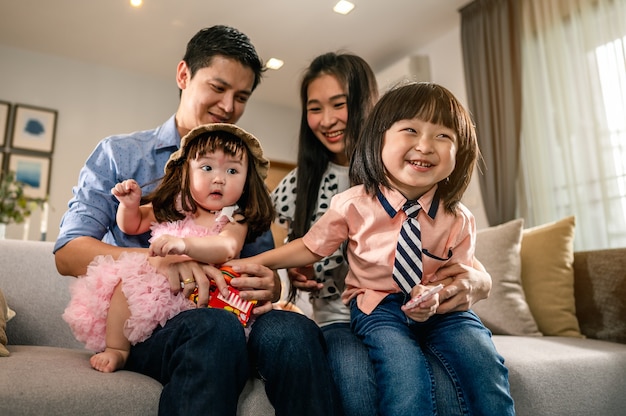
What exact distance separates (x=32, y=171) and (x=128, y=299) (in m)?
3.89

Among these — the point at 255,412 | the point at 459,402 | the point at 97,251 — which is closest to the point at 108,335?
the point at 97,251

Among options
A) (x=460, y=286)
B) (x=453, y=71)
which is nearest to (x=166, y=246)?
(x=460, y=286)

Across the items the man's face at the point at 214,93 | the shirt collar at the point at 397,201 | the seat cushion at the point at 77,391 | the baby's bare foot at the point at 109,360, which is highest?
the man's face at the point at 214,93

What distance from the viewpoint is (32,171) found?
169 inches

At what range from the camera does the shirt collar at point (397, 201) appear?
1.22 meters

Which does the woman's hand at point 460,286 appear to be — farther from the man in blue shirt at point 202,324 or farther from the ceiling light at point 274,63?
the ceiling light at point 274,63

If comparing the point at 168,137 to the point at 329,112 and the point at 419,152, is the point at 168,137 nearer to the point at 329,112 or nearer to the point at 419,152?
the point at 329,112

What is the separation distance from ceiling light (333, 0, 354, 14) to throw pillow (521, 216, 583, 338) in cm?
240

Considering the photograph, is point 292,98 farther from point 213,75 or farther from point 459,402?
point 459,402

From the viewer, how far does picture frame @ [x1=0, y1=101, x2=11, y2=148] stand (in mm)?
4234

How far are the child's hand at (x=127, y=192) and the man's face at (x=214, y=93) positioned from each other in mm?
506

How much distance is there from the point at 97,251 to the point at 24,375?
1.11ft

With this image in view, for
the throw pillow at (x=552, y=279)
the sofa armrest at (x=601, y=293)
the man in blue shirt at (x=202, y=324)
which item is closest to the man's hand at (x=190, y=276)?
the man in blue shirt at (x=202, y=324)

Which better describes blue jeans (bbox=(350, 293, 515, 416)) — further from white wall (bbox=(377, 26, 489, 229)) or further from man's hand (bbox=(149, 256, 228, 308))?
white wall (bbox=(377, 26, 489, 229))
